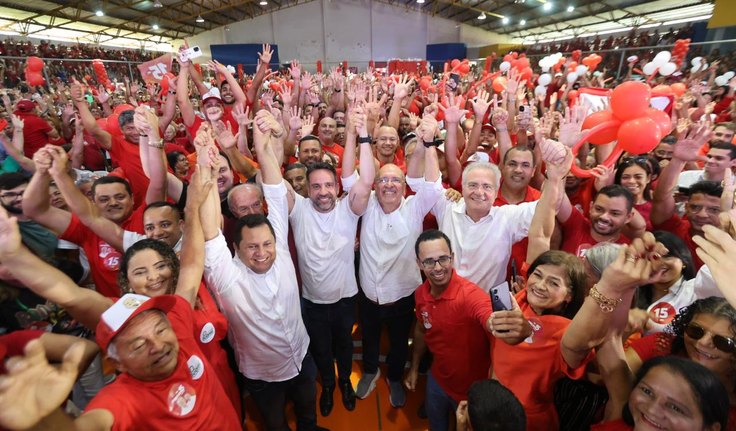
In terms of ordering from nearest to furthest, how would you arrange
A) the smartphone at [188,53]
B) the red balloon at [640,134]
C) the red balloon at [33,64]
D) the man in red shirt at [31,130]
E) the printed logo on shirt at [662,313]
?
the printed logo on shirt at [662,313], the red balloon at [640,134], the smartphone at [188,53], the man in red shirt at [31,130], the red balloon at [33,64]

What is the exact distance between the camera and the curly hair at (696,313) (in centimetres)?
119

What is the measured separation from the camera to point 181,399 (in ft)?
4.28

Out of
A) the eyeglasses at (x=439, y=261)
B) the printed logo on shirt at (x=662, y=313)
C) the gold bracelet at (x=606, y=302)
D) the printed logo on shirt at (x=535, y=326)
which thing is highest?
the gold bracelet at (x=606, y=302)

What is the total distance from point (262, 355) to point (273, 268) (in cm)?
51

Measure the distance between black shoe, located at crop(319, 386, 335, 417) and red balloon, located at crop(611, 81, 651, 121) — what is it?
9.37 feet

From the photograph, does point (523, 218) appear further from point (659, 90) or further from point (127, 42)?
point (127, 42)

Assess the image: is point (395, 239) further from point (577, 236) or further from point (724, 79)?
point (724, 79)

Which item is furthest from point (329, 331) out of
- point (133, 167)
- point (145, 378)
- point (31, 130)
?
point (31, 130)

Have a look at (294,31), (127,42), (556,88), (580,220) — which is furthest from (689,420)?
(127,42)

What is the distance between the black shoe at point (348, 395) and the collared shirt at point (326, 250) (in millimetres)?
773

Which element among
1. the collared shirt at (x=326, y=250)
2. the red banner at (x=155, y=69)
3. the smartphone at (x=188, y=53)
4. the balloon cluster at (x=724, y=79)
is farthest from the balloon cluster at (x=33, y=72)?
the balloon cluster at (x=724, y=79)

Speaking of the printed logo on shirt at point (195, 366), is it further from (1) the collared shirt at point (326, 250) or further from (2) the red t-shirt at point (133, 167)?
(2) the red t-shirt at point (133, 167)

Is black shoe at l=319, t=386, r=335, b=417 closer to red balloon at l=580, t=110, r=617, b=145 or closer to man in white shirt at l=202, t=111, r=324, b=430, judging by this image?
man in white shirt at l=202, t=111, r=324, b=430

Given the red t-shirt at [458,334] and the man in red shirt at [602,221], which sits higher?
the man in red shirt at [602,221]
